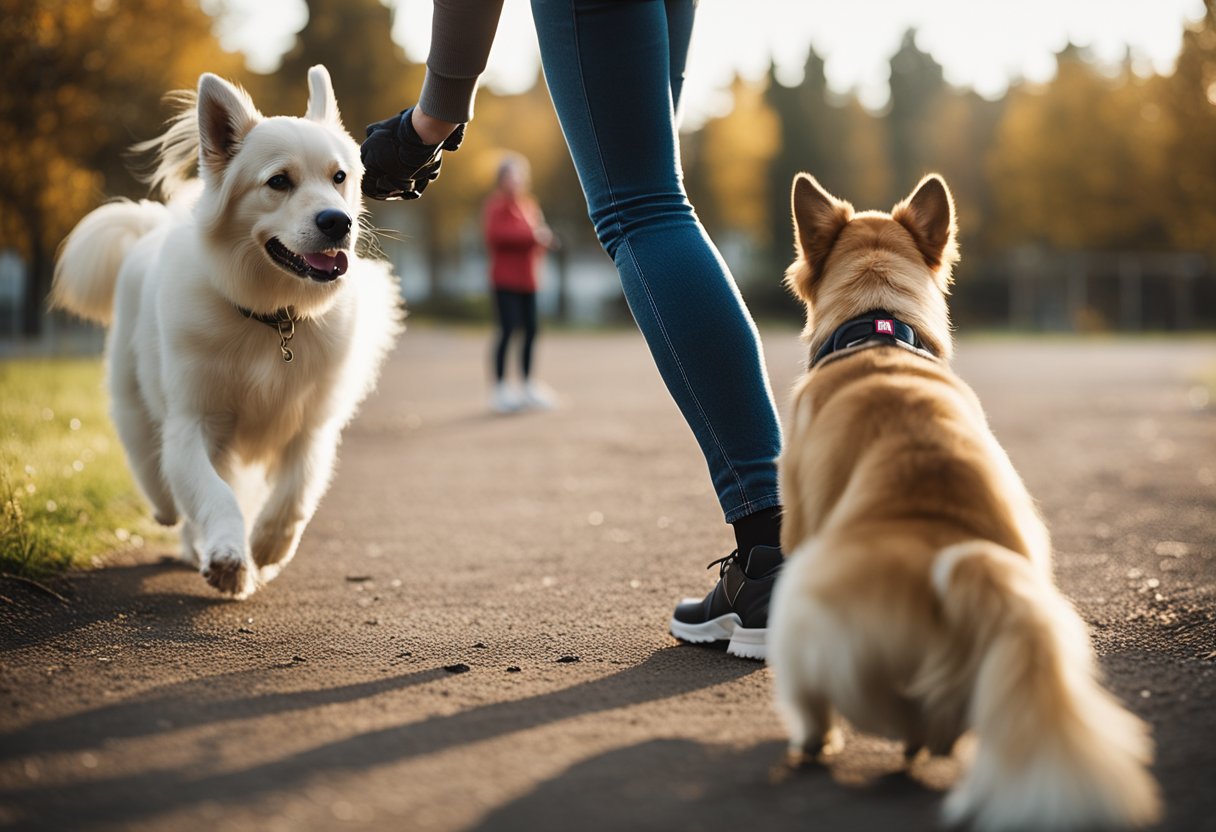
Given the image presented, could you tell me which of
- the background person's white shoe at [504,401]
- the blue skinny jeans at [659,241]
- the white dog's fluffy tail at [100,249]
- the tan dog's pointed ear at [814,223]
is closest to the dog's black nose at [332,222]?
the blue skinny jeans at [659,241]

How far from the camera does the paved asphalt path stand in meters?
2.02

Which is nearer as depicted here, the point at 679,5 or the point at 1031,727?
the point at 1031,727

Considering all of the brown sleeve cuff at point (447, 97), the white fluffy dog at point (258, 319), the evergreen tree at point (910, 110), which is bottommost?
the white fluffy dog at point (258, 319)

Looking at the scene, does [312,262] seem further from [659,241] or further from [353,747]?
[353,747]

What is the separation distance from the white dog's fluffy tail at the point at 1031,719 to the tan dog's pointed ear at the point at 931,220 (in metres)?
1.42

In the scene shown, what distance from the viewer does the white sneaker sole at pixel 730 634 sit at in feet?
10.2

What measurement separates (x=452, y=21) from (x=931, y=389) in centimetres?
193

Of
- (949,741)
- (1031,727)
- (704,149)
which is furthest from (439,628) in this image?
(704,149)

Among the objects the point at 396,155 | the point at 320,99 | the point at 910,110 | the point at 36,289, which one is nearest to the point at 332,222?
the point at 396,155

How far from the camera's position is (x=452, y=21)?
3.58 m

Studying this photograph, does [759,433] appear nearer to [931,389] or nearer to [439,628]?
[931,389]

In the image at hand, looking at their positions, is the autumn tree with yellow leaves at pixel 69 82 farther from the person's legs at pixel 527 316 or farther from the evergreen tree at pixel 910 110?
the evergreen tree at pixel 910 110

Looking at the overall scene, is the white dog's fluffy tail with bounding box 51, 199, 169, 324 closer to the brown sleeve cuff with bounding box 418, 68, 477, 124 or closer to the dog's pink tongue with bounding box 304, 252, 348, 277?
the dog's pink tongue with bounding box 304, 252, 348, 277

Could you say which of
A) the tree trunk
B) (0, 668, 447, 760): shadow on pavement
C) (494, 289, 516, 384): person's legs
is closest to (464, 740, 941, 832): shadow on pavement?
(0, 668, 447, 760): shadow on pavement
